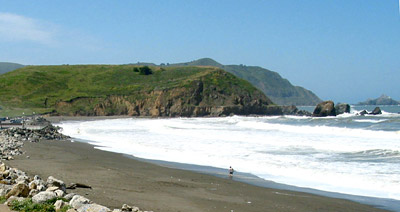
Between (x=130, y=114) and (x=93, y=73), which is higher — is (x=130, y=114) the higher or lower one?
the lower one

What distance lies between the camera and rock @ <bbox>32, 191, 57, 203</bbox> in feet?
27.6

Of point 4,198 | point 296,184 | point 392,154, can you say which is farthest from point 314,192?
point 392,154

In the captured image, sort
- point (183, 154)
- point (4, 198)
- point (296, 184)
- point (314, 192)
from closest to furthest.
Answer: point (4, 198) < point (314, 192) < point (296, 184) < point (183, 154)

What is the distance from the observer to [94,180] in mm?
12781

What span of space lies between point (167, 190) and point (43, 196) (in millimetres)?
4243

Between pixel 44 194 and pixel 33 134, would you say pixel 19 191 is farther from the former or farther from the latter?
pixel 33 134

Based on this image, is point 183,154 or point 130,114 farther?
point 130,114

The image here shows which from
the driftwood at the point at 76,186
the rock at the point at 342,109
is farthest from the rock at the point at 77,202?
the rock at the point at 342,109

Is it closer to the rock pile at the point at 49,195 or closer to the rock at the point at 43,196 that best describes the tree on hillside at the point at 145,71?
the rock pile at the point at 49,195

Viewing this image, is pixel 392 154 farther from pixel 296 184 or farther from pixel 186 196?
pixel 186 196

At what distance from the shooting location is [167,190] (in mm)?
12070

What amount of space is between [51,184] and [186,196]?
3469 millimetres

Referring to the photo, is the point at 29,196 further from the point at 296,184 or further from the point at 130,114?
the point at 130,114

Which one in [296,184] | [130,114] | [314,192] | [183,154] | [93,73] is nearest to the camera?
[314,192]
